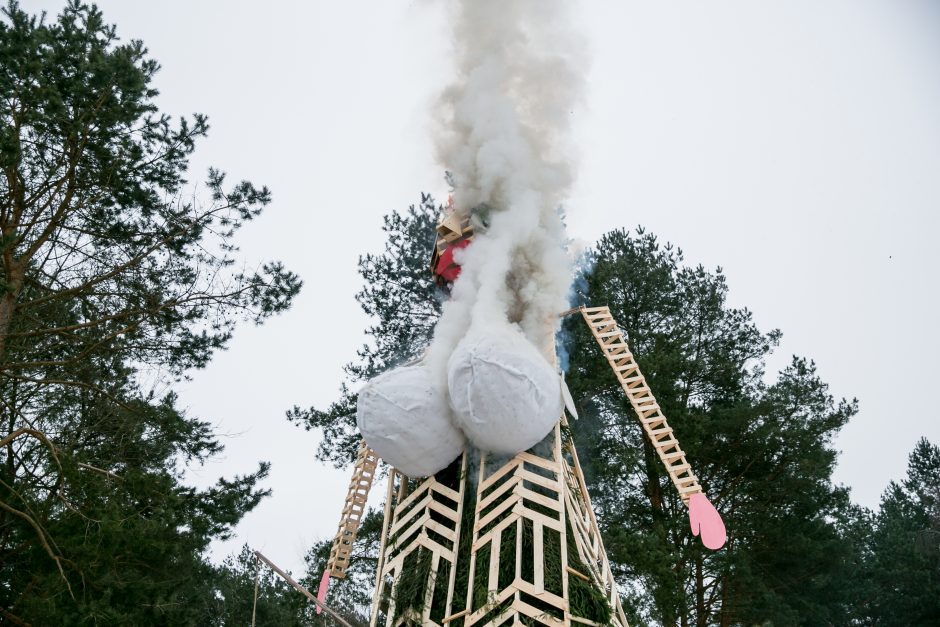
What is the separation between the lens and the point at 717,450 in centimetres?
1280

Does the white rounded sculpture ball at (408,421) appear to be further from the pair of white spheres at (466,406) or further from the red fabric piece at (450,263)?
the red fabric piece at (450,263)

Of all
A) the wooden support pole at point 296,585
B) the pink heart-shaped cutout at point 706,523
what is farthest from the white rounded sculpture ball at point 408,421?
the pink heart-shaped cutout at point 706,523

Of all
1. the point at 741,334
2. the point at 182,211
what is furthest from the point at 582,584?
the point at 741,334

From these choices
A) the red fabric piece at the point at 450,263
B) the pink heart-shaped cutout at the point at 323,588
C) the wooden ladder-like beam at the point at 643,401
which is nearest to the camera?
the wooden ladder-like beam at the point at 643,401

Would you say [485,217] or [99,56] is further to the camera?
[99,56]

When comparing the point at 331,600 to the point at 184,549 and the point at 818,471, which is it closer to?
the point at 184,549

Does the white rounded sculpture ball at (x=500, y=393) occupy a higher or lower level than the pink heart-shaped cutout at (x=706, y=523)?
higher

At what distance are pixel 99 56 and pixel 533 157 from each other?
491cm

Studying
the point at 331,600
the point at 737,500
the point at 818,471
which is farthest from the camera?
the point at 737,500

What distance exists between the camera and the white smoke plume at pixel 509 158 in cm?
702

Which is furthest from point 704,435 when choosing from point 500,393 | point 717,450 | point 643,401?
point 500,393

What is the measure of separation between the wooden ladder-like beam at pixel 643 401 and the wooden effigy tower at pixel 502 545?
2cm

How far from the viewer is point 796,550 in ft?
40.2

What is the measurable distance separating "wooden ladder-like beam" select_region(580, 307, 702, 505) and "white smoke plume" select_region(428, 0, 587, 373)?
49cm
